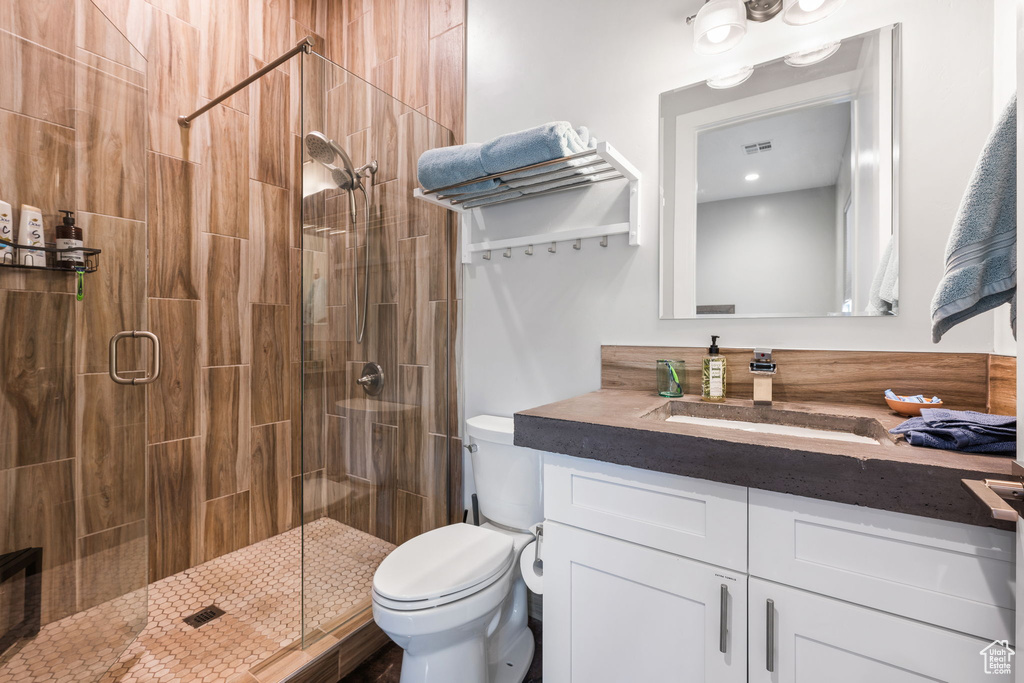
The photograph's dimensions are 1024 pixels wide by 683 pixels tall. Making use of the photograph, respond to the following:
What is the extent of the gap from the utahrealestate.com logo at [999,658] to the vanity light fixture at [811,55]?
1310 mm

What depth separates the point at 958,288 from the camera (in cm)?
71

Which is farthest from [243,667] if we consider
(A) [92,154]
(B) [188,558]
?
(A) [92,154]

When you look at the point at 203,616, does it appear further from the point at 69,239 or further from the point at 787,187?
the point at 787,187

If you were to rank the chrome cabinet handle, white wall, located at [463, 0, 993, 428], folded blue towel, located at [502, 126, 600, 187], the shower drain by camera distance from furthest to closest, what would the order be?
the shower drain < folded blue towel, located at [502, 126, 600, 187] < white wall, located at [463, 0, 993, 428] < the chrome cabinet handle

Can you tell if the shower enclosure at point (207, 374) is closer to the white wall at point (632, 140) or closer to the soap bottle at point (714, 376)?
the white wall at point (632, 140)

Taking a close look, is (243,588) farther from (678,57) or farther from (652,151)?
(678,57)

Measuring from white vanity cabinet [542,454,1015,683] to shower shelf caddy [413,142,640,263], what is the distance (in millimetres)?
822

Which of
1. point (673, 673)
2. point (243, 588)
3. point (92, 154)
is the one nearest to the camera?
point (673, 673)

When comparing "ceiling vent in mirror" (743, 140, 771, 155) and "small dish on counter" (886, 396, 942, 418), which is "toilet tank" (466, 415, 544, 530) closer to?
"small dish on counter" (886, 396, 942, 418)

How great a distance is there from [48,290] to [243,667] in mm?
1203

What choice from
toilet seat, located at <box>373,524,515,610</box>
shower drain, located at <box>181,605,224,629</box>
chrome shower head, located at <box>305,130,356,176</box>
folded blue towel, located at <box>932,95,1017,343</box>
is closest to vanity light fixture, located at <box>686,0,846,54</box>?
folded blue towel, located at <box>932,95,1017,343</box>

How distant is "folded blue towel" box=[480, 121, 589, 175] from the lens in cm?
125

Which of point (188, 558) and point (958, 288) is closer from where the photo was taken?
point (958, 288)

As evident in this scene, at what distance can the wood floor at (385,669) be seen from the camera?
140 cm
